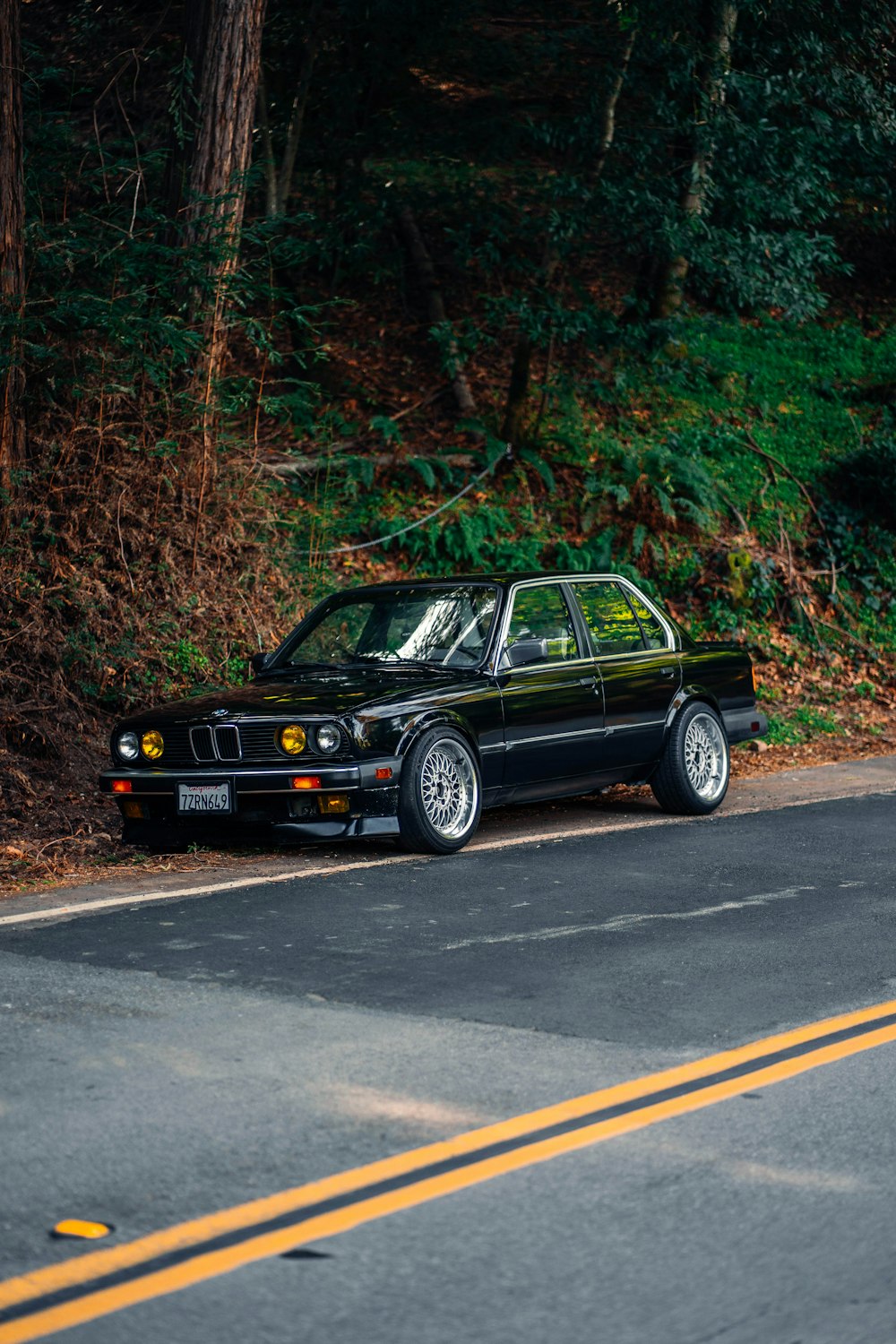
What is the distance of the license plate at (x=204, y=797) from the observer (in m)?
9.50

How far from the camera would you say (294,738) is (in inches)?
375

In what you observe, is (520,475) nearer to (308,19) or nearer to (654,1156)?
(308,19)

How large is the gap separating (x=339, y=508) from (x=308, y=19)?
20.9 ft

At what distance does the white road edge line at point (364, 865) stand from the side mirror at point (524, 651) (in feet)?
3.58

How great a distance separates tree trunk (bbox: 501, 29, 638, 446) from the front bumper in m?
11.0

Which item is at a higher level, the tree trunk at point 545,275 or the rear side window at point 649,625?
the tree trunk at point 545,275

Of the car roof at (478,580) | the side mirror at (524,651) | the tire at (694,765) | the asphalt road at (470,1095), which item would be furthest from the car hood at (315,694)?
the tire at (694,765)

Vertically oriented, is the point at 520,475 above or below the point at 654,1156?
above

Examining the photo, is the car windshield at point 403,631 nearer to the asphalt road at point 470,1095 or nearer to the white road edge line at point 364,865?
the white road edge line at point 364,865

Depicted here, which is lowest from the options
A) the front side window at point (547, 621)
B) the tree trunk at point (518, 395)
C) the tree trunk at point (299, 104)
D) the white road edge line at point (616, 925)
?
the white road edge line at point (616, 925)

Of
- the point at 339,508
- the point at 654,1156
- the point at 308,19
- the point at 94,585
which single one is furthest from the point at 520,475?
the point at 654,1156

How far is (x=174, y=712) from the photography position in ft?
32.5

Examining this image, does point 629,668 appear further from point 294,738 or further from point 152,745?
point 152,745

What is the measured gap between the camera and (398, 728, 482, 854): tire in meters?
9.56
